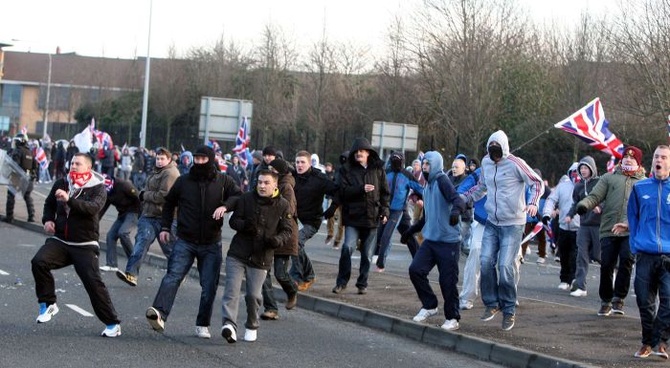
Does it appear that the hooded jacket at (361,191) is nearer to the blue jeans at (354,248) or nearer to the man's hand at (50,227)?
the blue jeans at (354,248)

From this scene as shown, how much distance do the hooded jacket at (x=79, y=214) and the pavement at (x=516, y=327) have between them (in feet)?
10.3

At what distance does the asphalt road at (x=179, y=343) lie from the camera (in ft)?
31.4

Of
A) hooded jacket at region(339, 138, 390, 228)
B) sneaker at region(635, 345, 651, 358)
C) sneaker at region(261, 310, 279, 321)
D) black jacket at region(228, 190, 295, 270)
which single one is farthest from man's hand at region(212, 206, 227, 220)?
sneaker at region(635, 345, 651, 358)

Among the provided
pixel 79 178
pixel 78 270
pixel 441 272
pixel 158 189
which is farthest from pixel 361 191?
pixel 78 270

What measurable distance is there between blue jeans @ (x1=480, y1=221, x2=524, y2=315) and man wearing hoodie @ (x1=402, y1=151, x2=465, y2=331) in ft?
1.02

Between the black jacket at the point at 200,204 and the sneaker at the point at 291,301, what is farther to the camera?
the sneaker at the point at 291,301

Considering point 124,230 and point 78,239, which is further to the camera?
point 124,230

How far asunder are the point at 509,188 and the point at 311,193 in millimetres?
2987

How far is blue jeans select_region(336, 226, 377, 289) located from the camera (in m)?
14.0

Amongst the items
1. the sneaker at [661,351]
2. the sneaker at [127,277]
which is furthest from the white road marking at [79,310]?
the sneaker at [661,351]

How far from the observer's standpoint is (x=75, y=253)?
10.7m

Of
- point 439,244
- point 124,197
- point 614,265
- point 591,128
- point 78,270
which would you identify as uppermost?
point 591,128

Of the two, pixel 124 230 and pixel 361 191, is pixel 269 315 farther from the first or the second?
pixel 124 230

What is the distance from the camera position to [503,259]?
1159 cm
